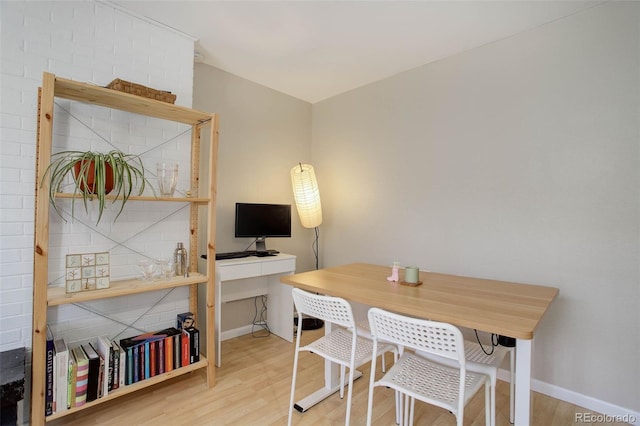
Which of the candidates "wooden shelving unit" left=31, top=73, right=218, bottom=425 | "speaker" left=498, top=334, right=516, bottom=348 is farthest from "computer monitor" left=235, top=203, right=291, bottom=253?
"speaker" left=498, top=334, right=516, bottom=348

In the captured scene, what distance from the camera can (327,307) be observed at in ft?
5.31

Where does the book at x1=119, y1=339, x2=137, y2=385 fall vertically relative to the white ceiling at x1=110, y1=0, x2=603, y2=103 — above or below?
below

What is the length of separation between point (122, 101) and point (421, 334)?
2141mm

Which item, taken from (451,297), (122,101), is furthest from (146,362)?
(451,297)

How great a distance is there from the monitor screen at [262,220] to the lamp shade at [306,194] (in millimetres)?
192

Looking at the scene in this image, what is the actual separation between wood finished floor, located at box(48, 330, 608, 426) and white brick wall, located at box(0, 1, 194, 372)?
1.52ft

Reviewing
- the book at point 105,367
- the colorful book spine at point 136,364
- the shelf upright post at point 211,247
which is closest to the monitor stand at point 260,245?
the shelf upright post at point 211,247

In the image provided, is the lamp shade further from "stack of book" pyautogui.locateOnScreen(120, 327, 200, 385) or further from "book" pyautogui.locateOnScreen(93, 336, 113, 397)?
"book" pyautogui.locateOnScreen(93, 336, 113, 397)

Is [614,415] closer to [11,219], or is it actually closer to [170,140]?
[170,140]

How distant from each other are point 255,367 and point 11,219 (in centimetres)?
185

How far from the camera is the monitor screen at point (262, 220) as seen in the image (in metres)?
2.92

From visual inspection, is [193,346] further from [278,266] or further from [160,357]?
[278,266]

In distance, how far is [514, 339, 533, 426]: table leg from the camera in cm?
123

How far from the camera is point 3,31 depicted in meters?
1.72
